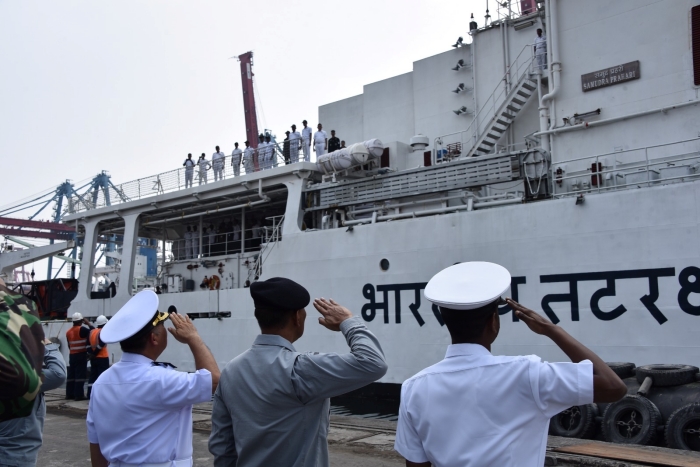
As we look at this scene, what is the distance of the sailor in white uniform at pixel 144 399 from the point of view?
9.34 feet

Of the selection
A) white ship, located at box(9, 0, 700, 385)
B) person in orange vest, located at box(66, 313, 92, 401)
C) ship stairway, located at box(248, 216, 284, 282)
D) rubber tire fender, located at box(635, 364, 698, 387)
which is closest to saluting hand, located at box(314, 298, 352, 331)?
rubber tire fender, located at box(635, 364, 698, 387)

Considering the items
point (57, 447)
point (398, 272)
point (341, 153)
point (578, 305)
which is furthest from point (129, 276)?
point (578, 305)

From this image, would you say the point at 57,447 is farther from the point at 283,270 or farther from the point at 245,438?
the point at 283,270

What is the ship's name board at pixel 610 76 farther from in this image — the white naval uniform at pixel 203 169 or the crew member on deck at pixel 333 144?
the white naval uniform at pixel 203 169

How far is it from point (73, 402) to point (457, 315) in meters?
10.6

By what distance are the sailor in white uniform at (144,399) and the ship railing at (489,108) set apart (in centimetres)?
1103

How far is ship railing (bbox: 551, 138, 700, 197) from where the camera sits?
984 centimetres

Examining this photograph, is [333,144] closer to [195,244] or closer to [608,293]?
[195,244]

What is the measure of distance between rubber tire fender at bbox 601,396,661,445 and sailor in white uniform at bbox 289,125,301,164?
9969mm

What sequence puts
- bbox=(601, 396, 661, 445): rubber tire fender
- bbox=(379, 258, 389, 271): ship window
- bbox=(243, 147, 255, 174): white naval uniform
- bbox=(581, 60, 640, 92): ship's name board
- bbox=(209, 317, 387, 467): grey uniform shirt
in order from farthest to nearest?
1. bbox=(243, 147, 255, 174): white naval uniform
2. bbox=(379, 258, 389, 271): ship window
3. bbox=(581, 60, 640, 92): ship's name board
4. bbox=(601, 396, 661, 445): rubber tire fender
5. bbox=(209, 317, 387, 467): grey uniform shirt

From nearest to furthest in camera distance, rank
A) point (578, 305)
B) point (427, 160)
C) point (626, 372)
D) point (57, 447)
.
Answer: point (57, 447) < point (626, 372) < point (578, 305) < point (427, 160)

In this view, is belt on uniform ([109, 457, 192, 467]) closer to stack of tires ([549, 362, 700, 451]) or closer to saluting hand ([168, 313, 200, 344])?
saluting hand ([168, 313, 200, 344])

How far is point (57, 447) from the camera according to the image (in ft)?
23.1

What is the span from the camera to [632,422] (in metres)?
7.34
